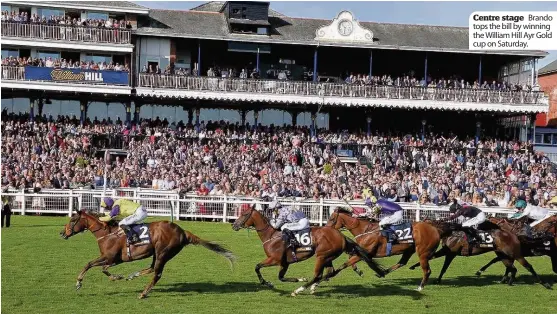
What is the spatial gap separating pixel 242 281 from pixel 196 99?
68.9ft

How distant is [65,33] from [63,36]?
A: 0.49ft

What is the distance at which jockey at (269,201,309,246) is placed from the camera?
1235 cm

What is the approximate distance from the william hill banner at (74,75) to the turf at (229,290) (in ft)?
51.7

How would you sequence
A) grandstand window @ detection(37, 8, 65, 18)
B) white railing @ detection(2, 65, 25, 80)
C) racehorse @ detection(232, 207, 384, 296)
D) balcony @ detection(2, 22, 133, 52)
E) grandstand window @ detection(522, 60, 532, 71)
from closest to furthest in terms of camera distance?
racehorse @ detection(232, 207, 384, 296) → white railing @ detection(2, 65, 25, 80) → balcony @ detection(2, 22, 133, 52) → grandstand window @ detection(37, 8, 65, 18) → grandstand window @ detection(522, 60, 532, 71)

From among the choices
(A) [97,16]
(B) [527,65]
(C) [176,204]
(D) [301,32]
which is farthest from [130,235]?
(B) [527,65]

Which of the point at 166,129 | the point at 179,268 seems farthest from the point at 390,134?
the point at 179,268


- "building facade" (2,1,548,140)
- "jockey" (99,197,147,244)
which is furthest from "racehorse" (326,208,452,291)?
"building facade" (2,1,548,140)

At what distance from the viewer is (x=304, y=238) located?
12320 mm

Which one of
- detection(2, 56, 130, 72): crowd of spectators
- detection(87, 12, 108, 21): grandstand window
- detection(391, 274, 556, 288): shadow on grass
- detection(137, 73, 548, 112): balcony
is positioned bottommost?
detection(391, 274, 556, 288): shadow on grass

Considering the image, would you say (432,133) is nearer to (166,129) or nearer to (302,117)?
(302,117)

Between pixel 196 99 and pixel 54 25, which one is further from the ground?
pixel 54 25

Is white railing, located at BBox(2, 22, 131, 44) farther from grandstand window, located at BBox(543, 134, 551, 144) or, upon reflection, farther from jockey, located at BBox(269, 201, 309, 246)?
grandstand window, located at BBox(543, 134, 551, 144)

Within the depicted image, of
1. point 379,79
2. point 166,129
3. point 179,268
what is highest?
point 379,79

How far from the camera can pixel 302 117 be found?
35438 mm
